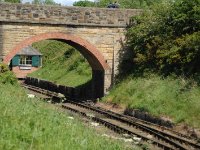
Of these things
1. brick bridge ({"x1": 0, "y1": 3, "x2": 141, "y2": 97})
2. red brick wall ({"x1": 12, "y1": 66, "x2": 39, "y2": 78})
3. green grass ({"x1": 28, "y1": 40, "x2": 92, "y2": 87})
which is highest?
brick bridge ({"x1": 0, "y1": 3, "x2": 141, "y2": 97})

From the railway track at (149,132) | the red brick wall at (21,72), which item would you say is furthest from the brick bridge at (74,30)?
the red brick wall at (21,72)

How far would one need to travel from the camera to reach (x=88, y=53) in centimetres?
3030

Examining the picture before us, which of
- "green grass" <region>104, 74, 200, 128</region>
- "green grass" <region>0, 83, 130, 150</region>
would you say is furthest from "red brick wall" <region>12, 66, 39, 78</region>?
"green grass" <region>0, 83, 130, 150</region>

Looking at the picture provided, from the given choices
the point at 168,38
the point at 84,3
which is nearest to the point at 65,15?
the point at 168,38

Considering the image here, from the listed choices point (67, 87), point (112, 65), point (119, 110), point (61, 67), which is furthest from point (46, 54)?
point (119, 110)

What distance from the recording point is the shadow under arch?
2811cm

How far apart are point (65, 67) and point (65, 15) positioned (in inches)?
625

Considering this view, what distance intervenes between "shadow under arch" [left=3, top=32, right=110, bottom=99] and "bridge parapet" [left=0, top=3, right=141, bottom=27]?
91cm

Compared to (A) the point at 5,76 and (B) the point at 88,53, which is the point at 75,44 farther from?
(A) the point at 5,76

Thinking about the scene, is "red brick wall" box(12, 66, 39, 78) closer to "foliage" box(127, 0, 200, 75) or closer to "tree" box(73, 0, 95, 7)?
"tree" box(73, 0, 95, 7)

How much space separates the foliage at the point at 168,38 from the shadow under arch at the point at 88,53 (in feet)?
7.89

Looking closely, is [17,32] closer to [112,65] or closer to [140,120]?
[112,65]

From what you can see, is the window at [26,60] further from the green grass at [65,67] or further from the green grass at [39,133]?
the green grass at [39,133]

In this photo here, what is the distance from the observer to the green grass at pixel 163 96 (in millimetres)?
19705
